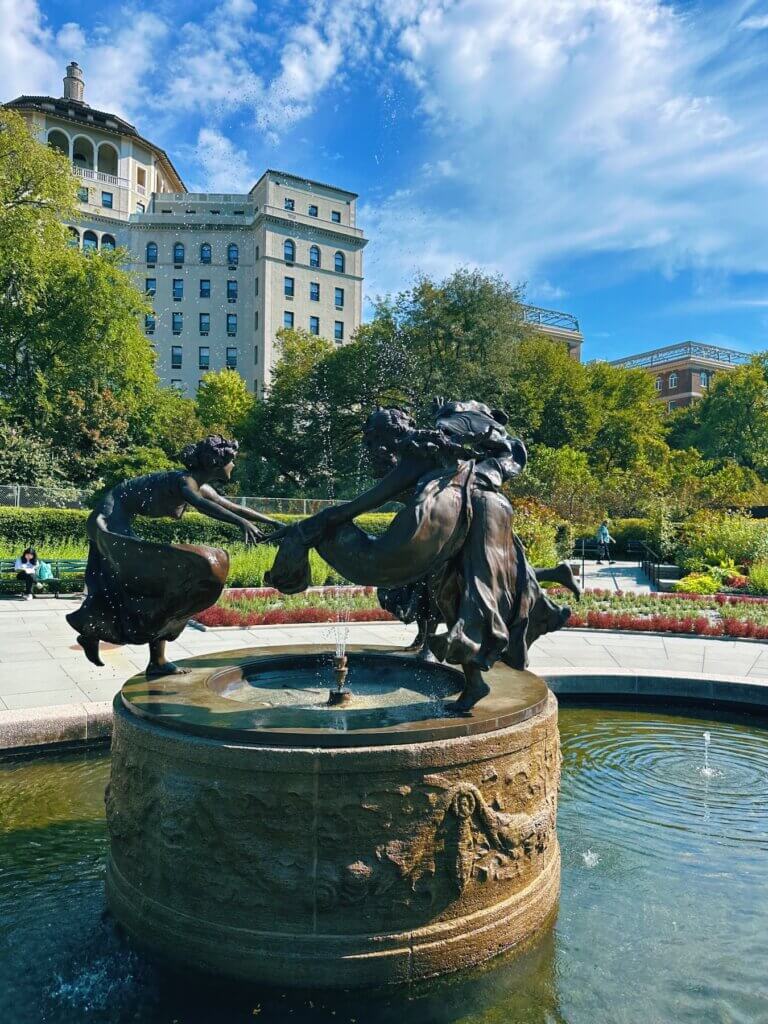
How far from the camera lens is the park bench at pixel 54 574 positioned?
659 inches

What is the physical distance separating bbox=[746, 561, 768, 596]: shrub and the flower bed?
2233mm

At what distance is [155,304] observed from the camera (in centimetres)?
7238

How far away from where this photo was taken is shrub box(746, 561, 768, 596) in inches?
727

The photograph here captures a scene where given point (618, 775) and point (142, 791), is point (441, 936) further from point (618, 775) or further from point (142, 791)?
point (618, 775)

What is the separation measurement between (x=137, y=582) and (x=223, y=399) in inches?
2082

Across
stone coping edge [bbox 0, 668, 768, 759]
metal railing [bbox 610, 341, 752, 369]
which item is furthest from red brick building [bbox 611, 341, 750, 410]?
stone coping edge [bbox 0, 668, 768, 759]

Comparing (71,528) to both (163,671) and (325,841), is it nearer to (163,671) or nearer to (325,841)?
(163,671)

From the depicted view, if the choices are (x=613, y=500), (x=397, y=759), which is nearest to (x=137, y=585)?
(x=397, y=759)

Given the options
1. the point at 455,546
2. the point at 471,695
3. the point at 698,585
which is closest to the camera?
the point at 471,695

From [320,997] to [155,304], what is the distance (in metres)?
75.4

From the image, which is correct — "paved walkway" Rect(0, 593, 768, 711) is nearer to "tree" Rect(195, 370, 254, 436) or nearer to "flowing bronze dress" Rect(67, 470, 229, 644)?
"flowing bronze dress" Rect(67, 470, 229, 644)

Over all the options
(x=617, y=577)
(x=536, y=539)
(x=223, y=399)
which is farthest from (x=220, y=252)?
(x=536, y=539)

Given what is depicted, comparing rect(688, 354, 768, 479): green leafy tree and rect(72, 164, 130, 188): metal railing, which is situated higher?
rect(72, 164, 130, 188): metal railing

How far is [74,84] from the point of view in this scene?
2894 inches
